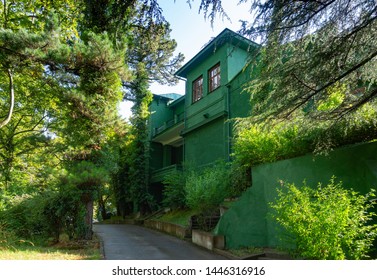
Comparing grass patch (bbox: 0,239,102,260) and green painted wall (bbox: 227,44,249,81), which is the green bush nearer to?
grass patch (bbox: 0,239,102,260)

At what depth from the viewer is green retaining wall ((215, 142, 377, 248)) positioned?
5523 mm

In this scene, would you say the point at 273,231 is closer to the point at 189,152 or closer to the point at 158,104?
the point at 189,152

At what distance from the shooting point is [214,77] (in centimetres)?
1506

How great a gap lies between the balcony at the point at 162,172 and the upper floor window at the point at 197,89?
13.3ft

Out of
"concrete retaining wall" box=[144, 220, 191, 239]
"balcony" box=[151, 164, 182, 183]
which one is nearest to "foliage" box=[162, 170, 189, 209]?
"concrete retaining wall" box=[144, 220, 191, 239]

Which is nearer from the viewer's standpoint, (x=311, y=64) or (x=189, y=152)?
(x=311, y=64)

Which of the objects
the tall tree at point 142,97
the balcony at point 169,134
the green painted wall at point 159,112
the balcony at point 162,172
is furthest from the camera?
the green painted wall at point 159,112

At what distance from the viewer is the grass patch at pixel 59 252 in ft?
21.1

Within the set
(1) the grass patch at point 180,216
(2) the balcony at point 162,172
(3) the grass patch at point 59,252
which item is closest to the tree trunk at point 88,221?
(3) the grass patch at point 59,252

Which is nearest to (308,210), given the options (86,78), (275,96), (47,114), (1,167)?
(275,96)

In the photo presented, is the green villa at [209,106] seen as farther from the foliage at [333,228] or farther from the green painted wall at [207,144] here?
the foliage at [333,228]

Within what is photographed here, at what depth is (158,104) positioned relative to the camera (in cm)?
2177
